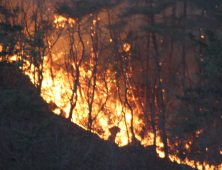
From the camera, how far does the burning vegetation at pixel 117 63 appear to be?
1778 centimetres

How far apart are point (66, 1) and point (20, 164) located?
611 inches

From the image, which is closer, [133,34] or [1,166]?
[1,166]

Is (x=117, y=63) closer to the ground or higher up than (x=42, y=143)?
higher up

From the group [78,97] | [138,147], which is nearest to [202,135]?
[138,147]

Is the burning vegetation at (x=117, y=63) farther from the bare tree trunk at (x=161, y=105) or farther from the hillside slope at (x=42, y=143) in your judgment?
the hillside slope at (x=42, y=143)

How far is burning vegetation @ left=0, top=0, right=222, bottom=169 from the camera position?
17.8 meters

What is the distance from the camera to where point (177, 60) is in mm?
20125

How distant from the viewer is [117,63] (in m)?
21.1

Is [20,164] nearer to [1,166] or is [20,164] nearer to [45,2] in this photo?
[1,166]

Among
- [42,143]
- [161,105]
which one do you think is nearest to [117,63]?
[161,105]

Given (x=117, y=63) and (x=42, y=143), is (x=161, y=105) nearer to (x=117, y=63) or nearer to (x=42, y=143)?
(x=117, y=63)

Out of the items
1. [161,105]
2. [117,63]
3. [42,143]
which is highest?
[117,63]

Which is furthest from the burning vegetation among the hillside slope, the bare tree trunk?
the hillside slope

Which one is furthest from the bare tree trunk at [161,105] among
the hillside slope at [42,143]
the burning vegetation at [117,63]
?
the hillside slope at [42,143]
